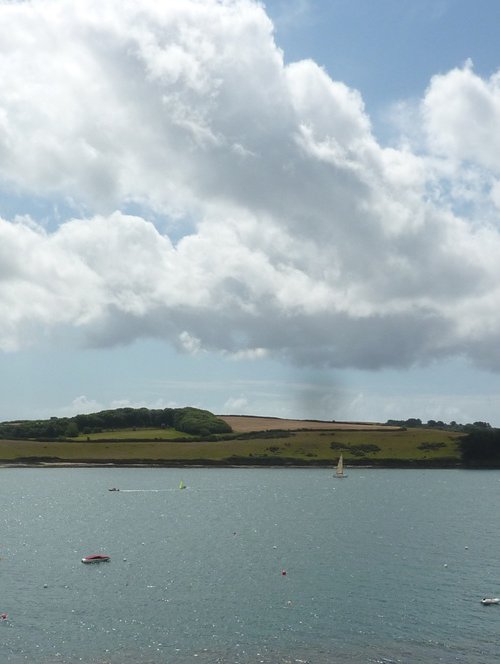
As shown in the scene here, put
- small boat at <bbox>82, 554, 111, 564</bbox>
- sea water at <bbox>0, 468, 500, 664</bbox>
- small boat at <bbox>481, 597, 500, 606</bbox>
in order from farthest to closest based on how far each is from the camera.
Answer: small boat at <bbox>82, 554, 111, 564</bbox>, small boat at <bbox>481, 597, 500, 606</bbox>, sea water at <bbox>0, 468, 500, 664</bbox>

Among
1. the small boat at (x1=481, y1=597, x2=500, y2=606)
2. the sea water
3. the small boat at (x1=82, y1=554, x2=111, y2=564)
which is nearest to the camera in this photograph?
the sea water

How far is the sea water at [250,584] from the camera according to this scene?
50.7m

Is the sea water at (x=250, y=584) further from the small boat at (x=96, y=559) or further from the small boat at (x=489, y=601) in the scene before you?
the small boat at (x=96, y=559)

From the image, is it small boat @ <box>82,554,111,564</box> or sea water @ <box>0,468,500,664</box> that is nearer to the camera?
sea water @ <box>0,468,500,664</box>

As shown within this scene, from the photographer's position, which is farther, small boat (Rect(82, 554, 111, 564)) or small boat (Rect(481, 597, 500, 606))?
small boat (Rect(82, 554, 111, 564))

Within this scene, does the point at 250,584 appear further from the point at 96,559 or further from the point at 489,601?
the point at 489,601

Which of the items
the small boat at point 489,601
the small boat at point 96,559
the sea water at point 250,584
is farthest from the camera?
the small boat at point 96,559

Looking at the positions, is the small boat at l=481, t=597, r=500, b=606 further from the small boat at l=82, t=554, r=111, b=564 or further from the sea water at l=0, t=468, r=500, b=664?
the small boat at l=82, t=554, r=111, b=564

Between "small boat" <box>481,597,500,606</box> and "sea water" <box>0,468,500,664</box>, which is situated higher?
"small boat" <box>481,597,500,606</box>

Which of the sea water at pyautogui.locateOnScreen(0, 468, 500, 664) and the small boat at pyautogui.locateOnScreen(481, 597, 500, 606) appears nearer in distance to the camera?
the sea water at pyautogui.locateOnScreen(0, 468, 500, 664)

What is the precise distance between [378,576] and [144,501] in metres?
84.5

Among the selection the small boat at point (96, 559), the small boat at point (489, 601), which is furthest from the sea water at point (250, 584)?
the small boat at point (96, 559)

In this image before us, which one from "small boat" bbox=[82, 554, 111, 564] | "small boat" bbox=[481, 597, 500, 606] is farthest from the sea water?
"small boat" bbox=[82, 554, 111, 564]

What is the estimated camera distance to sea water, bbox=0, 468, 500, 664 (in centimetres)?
5069
